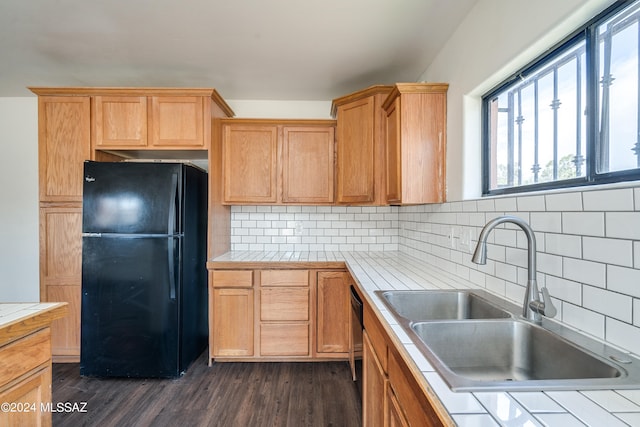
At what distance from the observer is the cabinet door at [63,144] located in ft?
7.95

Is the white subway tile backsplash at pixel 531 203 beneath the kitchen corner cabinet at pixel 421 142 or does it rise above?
beneath

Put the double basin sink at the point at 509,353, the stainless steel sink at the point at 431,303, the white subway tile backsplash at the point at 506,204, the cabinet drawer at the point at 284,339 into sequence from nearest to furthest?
the double basin sink at the point at 509,353
the white subway tile backsplash at the point at 506,204
the stainless steel sink at the point at 431,303
the cabinet drawer at the point at 284,339

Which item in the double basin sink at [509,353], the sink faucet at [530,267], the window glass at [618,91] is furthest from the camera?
the sink faucet at [530,267]

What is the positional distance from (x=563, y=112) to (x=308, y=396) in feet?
7.25

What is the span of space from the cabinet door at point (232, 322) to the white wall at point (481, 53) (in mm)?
1831

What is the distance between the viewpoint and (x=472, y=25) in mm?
1656

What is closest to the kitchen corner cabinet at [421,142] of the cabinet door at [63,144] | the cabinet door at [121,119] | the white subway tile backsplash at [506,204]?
the white subway tile backsplash at [506,204]

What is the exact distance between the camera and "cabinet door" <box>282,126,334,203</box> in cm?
275

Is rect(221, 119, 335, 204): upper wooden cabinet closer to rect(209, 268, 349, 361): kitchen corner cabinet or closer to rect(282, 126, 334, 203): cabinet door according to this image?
rect(282, 126, 334, 203): cabinet door

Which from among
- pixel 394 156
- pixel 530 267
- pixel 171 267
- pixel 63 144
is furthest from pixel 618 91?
pixel 63 144

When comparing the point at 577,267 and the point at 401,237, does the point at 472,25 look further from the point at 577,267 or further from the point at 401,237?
the point at 401,237

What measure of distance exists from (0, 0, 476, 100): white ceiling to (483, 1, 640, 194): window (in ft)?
2.31

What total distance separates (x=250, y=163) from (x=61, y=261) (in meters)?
1.78

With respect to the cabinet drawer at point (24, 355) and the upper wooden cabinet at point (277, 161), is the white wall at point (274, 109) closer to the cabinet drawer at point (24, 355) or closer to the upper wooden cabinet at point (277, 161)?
the upper wooden cabinet at point (277, 161)
